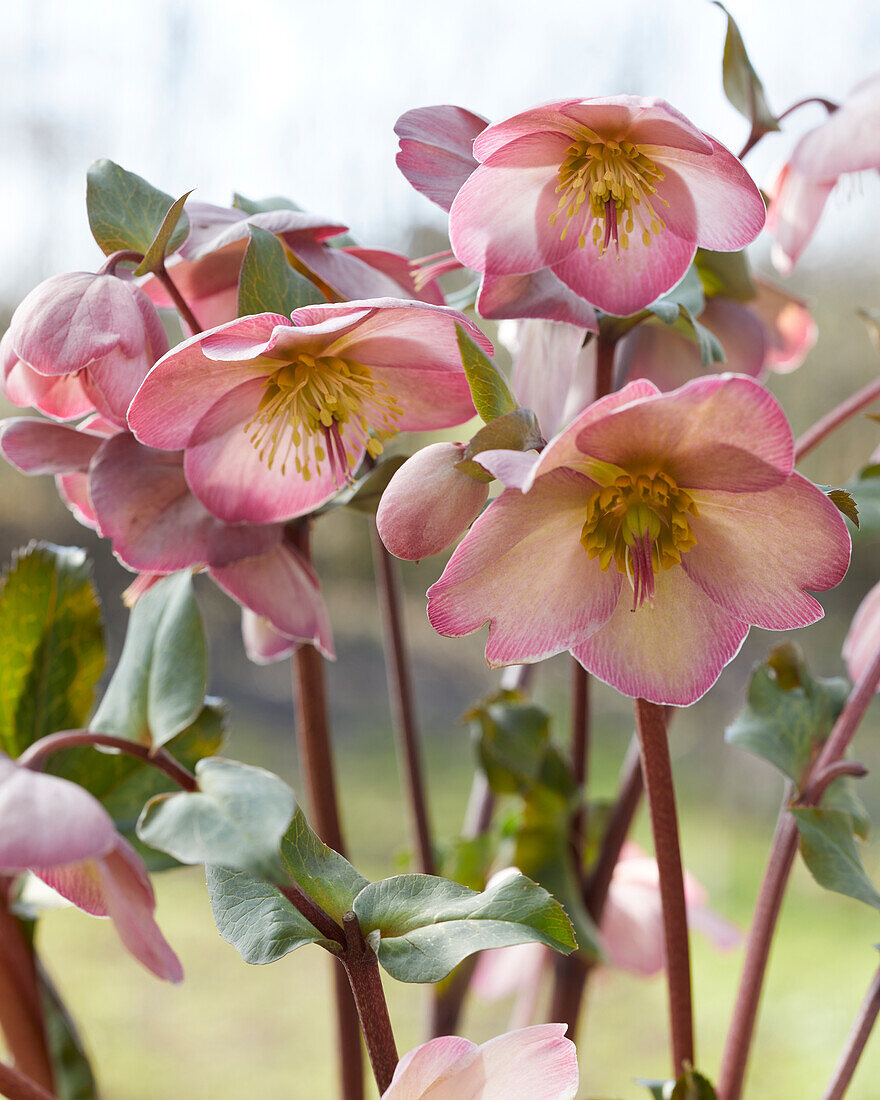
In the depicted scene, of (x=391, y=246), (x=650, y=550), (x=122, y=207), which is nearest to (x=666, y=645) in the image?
(x=650, y=550)

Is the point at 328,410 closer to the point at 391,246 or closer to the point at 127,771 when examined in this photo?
the point at 127,771

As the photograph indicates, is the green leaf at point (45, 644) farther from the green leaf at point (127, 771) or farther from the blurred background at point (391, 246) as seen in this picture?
the blurred background at point (391, 246)

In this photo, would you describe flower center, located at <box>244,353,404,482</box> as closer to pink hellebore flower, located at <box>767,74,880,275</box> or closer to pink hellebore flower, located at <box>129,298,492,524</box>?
pink hellebore flower, located at <box>129,298,492,524</box>

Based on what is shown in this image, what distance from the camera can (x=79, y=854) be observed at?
14cm

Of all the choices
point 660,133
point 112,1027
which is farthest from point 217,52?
point 660,133

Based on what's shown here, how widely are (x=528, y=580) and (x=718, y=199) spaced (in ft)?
0.27

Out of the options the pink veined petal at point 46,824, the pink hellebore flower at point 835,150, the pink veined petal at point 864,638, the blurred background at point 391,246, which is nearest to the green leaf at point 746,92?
the pink hellebore flower at point 835,150

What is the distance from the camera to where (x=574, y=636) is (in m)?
0.17

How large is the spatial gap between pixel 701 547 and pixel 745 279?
0.45 feet

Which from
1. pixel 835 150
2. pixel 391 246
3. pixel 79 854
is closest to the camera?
pixel 79 854

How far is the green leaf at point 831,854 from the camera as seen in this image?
0.22 metres

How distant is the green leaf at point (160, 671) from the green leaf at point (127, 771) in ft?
0.13

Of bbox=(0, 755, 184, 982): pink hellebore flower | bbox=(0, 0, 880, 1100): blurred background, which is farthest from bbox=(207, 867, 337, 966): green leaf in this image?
bbox=(0, 0, 880, 1100): blurred background

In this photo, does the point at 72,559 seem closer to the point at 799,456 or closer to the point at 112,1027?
the point at 799,456
